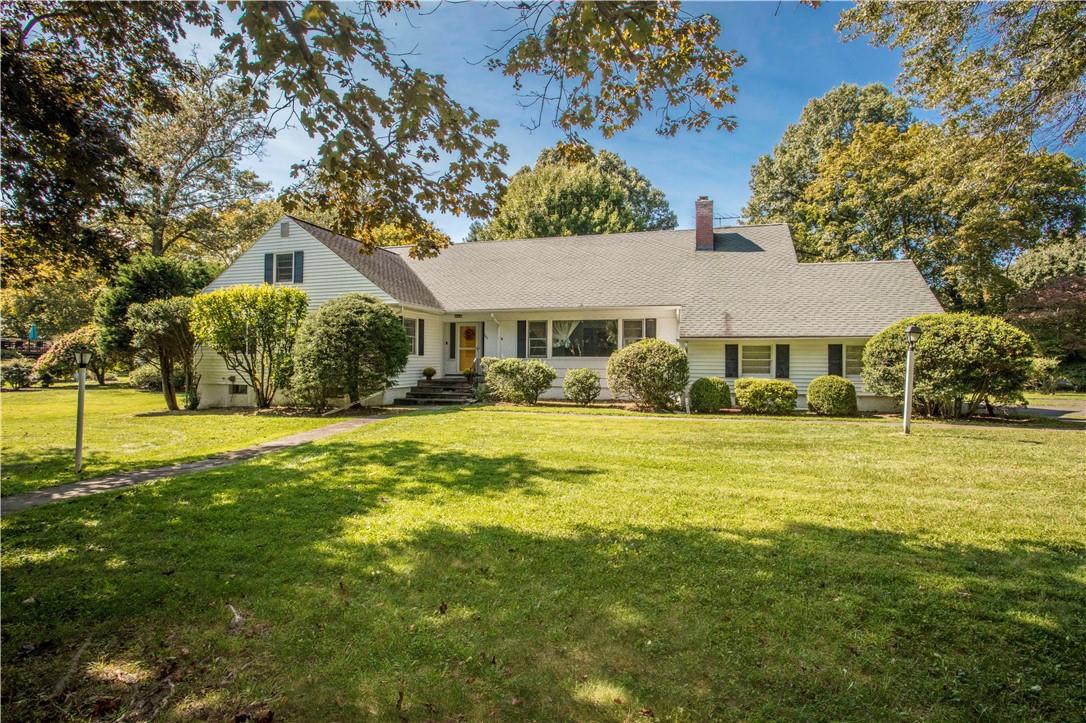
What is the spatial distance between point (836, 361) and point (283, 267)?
18.5m

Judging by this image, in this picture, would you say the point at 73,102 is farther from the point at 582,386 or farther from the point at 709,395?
the point at 709,395

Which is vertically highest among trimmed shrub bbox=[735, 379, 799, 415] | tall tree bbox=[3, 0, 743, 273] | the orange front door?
tall tree bbox=[3, 0, 743, 273]

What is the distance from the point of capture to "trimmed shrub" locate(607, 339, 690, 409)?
14016 mm

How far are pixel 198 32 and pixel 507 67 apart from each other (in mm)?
3664

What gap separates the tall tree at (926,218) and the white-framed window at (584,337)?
1230 cm

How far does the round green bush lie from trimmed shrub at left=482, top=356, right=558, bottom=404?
25.1ft

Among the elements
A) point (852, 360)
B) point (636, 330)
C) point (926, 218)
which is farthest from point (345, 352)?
point (926, 218)

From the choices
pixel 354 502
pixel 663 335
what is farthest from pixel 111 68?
pixel 663 335

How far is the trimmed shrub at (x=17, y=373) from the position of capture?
22.5m

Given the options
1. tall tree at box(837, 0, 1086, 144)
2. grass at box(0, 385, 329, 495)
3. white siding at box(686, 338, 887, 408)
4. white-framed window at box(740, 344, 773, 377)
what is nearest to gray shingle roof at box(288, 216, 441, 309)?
grass at box(0, 385, 329, 495)

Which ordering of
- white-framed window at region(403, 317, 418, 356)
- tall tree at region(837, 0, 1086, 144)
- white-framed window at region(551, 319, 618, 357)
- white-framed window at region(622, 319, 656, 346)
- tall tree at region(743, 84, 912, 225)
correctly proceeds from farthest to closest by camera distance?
1. tall tree at region(743, 84, 912, 225)
2. white-framed window at region(551, 319, 618, 357)
3. white-framed window at region(622, 319, 656, 346)
4. white-framed window at region(403, 317, 418, 356)
5. tall tree at region(837, 0, 1086, 144)

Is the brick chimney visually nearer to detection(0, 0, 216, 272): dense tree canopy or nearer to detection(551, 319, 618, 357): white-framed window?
detection(551, 319, 618, 357): white-framed window

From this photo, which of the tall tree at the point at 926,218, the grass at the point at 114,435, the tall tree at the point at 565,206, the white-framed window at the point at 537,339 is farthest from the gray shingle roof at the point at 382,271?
the tall tree at the point at 926,218

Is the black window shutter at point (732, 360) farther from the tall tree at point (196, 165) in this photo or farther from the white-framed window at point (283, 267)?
the tall tree at point (196, 165)
